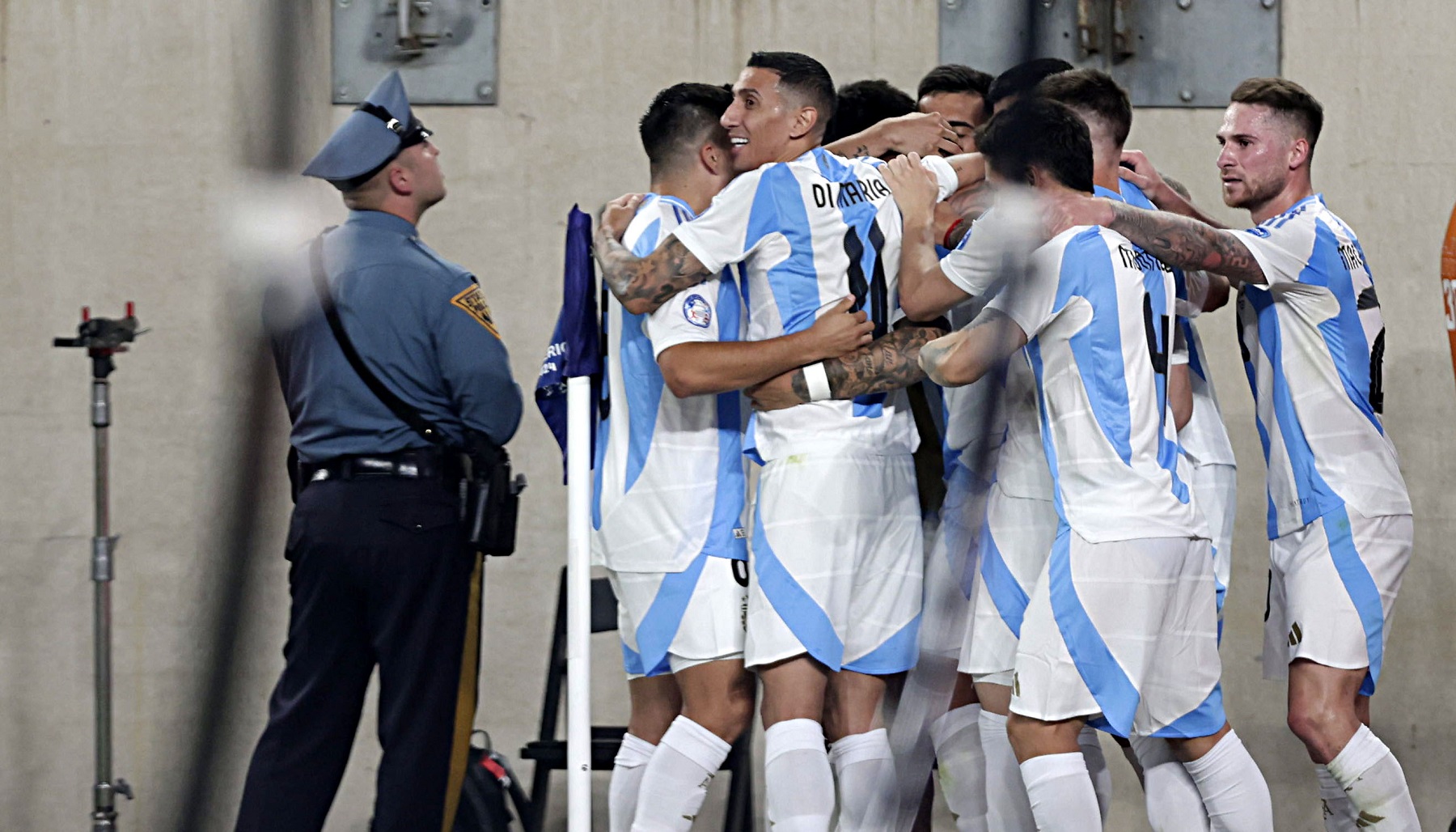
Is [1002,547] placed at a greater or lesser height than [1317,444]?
lesser

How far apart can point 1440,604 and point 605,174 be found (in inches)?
85.9

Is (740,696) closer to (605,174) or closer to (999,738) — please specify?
(999,738)

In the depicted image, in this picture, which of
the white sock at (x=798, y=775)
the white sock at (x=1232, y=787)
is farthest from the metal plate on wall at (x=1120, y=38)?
the white sock at (x=1232, y=787)

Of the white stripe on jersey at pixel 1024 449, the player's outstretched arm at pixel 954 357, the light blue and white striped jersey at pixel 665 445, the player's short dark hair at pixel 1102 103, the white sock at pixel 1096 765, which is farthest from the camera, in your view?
the white sock at pixel 1096 765

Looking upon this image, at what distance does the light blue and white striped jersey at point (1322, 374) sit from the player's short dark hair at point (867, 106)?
68 cm

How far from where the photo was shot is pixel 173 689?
1.93 ft

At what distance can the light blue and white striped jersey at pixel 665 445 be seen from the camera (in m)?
2.25

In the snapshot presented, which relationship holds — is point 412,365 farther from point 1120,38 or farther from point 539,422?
point 1120,38

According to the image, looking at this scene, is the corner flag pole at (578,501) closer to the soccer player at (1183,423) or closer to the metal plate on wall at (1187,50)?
the soccer player at (1183,423)

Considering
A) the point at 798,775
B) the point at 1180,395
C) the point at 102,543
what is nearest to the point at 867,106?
the point at 1180,395

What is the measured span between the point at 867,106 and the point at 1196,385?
773 millimetres

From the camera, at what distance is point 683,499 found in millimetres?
2260

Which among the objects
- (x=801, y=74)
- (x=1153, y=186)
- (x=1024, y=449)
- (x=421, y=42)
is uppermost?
(x=801, y=74)

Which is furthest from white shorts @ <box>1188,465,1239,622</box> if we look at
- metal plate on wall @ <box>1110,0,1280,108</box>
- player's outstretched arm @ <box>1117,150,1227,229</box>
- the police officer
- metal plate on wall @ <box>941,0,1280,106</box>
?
metal plate on wall @ <box>941,0,1280,106</box>
